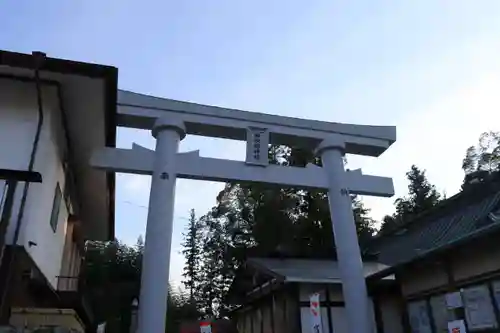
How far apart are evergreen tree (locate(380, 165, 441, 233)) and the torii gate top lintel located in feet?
71.3

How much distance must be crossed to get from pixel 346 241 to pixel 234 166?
306cm

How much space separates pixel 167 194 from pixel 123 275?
74.6ft

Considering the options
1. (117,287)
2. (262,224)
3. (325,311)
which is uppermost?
(262,224)

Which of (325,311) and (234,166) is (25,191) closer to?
(234,166)

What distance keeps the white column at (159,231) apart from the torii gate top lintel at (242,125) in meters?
Result: 0.33

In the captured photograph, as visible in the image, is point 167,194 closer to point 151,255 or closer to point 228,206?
point 151,255

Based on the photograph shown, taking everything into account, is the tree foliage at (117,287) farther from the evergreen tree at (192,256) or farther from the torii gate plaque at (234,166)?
the torii gate plaque at (234,166)

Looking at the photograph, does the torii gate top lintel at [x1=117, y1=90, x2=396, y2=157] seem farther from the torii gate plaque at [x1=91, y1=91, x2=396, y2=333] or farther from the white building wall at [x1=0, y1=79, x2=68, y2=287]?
the white building wall at [x1=0, y1=79, x2=68, y2=287]

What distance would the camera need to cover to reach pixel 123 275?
29.3m

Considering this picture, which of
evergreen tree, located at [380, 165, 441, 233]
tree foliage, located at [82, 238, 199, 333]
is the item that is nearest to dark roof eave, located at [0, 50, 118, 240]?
tree foliage, located at [82, 238, 199, 333]

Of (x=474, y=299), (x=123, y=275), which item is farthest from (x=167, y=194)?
(x=123, y=275)

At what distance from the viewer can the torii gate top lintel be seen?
9484mm

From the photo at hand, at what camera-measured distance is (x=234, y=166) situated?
9.73 m

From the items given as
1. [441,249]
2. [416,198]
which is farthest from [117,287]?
[416,198]
